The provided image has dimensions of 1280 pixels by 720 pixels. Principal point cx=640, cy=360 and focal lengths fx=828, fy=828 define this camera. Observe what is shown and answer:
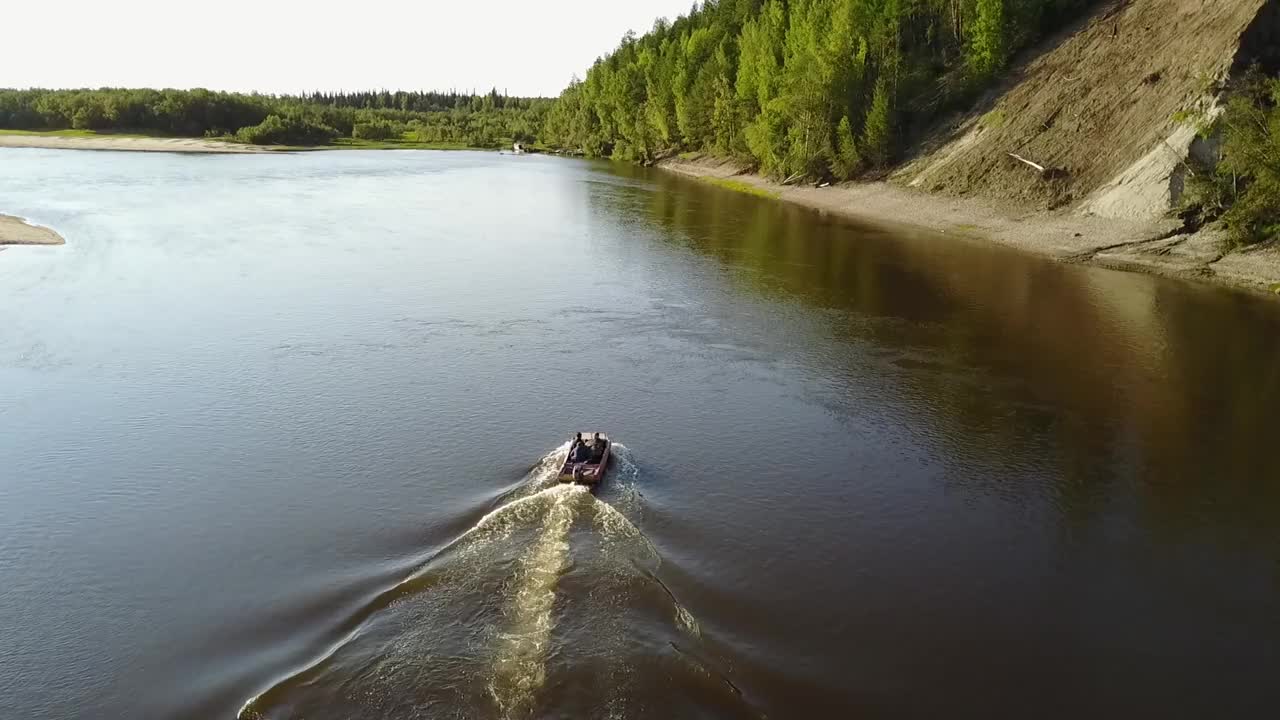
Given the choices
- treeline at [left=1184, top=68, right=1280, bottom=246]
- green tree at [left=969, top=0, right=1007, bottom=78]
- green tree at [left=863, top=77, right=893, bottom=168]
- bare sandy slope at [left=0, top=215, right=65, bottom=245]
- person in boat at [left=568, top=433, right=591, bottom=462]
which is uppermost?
green tree at [left=969, top=0, right=1007, bottom=78]

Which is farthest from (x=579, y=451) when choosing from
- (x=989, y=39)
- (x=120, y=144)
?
(x=120, y=144)

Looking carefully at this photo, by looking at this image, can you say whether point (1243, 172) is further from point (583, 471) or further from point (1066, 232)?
point (583, 471)

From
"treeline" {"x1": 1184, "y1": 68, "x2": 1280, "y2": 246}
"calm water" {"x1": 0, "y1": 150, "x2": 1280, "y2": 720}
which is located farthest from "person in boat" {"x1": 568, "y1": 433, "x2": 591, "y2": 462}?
"treeline" {"x1": 1184, "y1": 68, "x2": 1280, "y2": 246}

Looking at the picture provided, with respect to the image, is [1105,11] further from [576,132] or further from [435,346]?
[576,132]

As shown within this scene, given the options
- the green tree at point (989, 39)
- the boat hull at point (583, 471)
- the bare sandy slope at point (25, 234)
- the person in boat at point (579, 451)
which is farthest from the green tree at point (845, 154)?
the bare sandy slope at point (25, 234)

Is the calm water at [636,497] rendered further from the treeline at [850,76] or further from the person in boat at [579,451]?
the treeline at [850,76]

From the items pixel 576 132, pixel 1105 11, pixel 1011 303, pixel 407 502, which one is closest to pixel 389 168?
pixel 576 132

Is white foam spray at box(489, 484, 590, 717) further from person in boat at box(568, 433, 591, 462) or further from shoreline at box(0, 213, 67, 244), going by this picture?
shoreline at box(0, 213, 67, 244)
